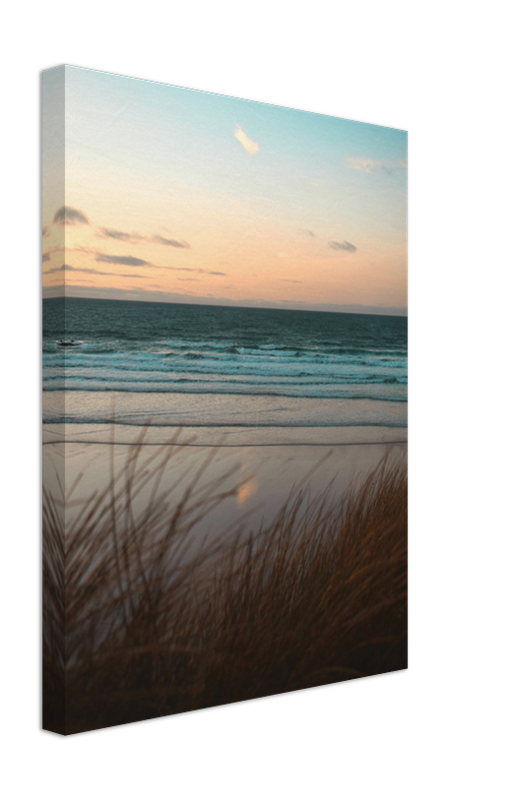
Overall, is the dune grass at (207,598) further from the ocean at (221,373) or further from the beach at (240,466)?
the ocean at (221,373)

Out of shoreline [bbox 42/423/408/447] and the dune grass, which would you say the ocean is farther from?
the dune grass

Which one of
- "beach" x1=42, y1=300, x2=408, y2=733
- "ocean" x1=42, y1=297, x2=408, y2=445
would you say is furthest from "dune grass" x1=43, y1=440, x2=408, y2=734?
"ocean" x1=42, y1=297, x2=408, y2=445

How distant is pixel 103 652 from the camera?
4578 millimetres

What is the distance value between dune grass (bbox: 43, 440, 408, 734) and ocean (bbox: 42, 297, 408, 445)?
0.24 m

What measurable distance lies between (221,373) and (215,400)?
0.15 metres

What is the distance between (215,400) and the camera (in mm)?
4953

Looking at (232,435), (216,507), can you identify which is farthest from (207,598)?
(232,435)

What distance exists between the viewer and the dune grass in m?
4.55

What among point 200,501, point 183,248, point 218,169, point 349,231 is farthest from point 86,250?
point 349,231

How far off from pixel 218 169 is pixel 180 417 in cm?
129

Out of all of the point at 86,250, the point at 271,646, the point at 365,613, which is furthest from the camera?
the point at 365,613

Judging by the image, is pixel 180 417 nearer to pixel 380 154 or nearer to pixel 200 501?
pixel 200 501

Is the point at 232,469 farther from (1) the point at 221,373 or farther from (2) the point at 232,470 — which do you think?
(1) the point at 221,373

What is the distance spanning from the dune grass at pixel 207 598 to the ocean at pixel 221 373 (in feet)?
0.79
